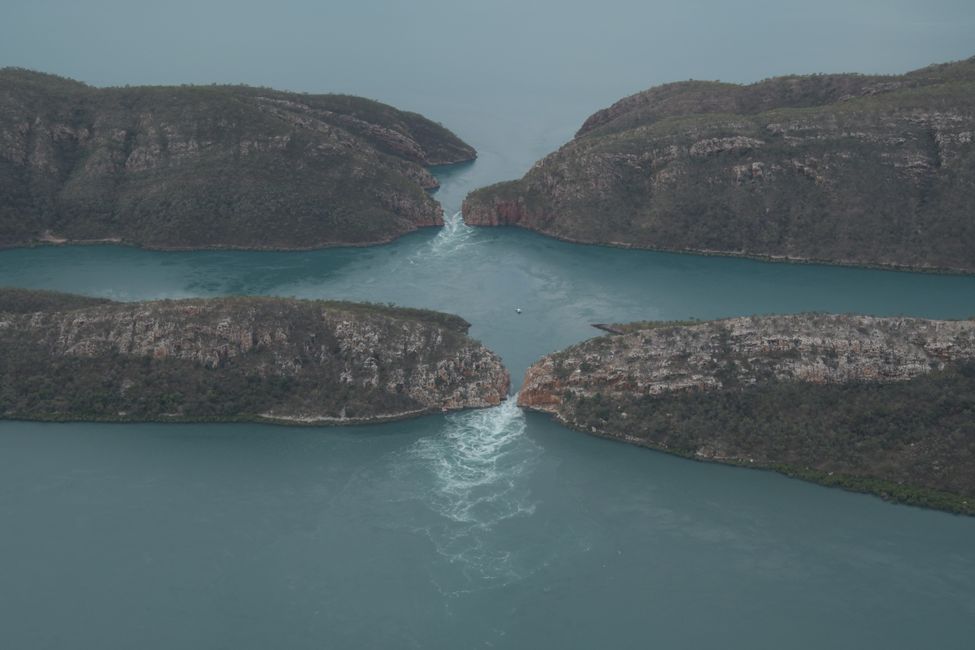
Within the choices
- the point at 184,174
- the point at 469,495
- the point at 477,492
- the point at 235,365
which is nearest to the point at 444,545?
the point at 469,495

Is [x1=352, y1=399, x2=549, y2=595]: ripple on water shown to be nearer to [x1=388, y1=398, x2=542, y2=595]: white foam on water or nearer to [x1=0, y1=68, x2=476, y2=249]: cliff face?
[x1=388, y1=398, x2=542, y2=595]: white foam on water

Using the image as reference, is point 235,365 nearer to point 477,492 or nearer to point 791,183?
point 477,492

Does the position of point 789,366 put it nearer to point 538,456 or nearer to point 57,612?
point 538,456

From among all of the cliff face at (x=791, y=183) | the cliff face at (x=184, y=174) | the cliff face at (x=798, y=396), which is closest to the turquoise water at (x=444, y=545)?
the cliff face at (x=798, y=396)

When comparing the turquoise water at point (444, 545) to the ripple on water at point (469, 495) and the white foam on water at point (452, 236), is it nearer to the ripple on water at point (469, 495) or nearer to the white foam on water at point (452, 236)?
the ripple on water at point (469, 495)

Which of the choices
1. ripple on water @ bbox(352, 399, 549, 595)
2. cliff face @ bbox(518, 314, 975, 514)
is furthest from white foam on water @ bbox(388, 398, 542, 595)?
cliff face @ bbox(518, 314, 975, 514)

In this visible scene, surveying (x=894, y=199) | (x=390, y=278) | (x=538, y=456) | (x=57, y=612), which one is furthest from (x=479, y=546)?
(x=894, y=199)
